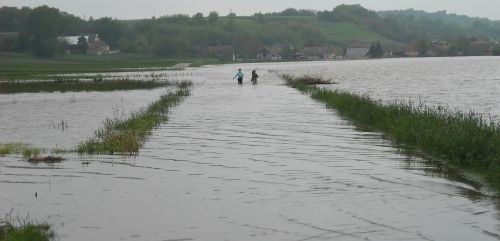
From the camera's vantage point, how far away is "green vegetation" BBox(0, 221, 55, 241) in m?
10.9

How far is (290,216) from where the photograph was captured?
42.3 feet

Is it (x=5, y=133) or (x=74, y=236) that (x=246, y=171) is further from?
(x=5, y=133)

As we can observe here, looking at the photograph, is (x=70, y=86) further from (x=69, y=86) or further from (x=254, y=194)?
(x=254, y=194)

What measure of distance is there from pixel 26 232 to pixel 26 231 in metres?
0.07

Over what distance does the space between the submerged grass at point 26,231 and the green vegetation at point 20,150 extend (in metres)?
9.65

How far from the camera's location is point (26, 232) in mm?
11141

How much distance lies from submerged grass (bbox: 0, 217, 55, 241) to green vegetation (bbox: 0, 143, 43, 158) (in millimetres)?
9648

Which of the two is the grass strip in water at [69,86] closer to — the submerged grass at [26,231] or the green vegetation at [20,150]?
the green vegetation at [20,150]

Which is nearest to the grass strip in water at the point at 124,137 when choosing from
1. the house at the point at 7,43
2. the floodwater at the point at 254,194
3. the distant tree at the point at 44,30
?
the floodwater at the point at 254,194

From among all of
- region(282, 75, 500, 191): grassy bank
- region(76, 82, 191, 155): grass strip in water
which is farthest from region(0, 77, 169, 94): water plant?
region(282, 75, 500, 191): grassy bank

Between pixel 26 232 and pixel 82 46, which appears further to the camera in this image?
pixel 82 46

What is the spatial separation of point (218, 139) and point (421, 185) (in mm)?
11504

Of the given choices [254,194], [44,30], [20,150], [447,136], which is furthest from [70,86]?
[44,30]

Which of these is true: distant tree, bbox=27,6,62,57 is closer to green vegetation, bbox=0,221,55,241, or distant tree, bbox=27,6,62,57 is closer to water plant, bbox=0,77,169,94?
water plant, bbox=0,77,169,94
